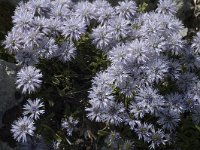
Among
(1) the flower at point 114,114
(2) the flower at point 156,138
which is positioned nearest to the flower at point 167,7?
(1) the flower at point 114,114

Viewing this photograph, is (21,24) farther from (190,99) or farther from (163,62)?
(190,99)

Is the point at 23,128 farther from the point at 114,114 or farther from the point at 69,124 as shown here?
the point at 114,114

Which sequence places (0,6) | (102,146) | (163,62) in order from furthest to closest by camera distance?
1. (0,6)
2. (102,146)
3. (163,62)

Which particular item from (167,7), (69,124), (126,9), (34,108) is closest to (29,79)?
(34,108)

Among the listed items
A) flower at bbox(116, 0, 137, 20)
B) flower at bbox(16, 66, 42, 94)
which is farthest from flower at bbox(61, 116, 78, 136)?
flower at bbox(116, 0, 137, 20)

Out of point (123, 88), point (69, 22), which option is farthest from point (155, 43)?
point (69, 22)

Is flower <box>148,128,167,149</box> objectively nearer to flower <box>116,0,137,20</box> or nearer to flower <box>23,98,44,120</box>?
flower <box>23,98,44,120</box>
